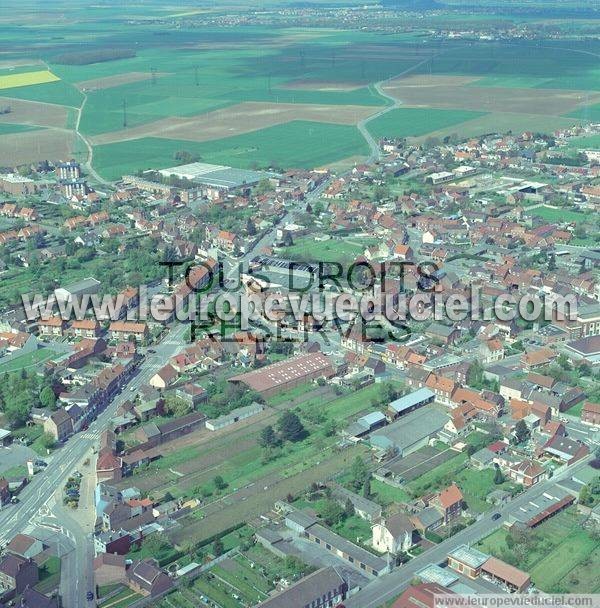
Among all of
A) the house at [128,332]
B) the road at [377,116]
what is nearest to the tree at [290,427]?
the house at [128,332]

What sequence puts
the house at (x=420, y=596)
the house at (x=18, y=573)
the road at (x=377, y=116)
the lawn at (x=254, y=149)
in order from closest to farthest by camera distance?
the house at (x=420, y=596), the house at (x=18, y=573), the lawn at (x=254, y=149), the road at (x=377, y=116)

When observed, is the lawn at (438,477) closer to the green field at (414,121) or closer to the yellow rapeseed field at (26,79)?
the green field at (414,121)

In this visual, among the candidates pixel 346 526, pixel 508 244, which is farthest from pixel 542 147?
pixel 346 526

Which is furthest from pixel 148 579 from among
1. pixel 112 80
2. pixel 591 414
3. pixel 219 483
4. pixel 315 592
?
pixel 112 80

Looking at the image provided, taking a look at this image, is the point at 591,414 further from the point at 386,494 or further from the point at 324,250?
the point at 324,250

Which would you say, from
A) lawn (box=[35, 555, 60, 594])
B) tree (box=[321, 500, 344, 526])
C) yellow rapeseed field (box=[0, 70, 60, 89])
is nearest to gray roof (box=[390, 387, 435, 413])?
tree (box=[321, 500, 344, 526])

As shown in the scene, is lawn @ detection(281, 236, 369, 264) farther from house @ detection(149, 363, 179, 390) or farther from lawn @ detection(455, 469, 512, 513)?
lawn @ detection(455, 469, 512, 513)

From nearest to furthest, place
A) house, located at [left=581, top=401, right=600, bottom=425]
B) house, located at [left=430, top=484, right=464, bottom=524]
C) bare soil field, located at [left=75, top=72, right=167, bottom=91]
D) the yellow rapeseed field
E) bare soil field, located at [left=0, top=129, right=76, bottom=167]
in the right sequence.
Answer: house, located at [left=430, top=484, right=464, bottom=524]
house, located at [left=581, top=401, right=600, bottom=425]
bare soil field, located at [left=0, top=129, right=76, bottom=167]
bare soil field, located at [left=75, top=72, right=167, bottom=91]
the yellow rapeseed field
